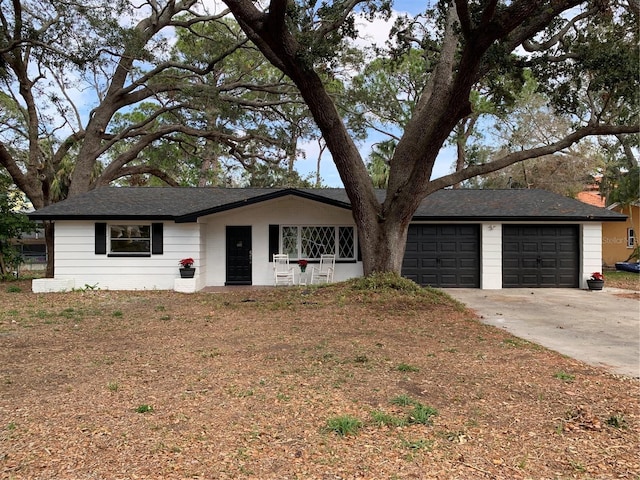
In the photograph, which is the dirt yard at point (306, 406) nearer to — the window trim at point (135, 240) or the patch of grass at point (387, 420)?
the patch of grass at point (387, 420)

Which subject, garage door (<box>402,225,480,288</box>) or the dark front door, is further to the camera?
the dark front door

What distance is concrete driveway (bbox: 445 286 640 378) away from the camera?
5.92m

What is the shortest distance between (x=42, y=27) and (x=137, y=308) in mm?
9877

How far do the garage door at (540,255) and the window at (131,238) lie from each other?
10957 millimetres

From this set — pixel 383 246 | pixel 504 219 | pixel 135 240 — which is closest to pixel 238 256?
pixel 135 240

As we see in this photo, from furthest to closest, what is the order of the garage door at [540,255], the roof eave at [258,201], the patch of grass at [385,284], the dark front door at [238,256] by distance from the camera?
the dark front door at [238,256] < the garage door at [540,255] < the roof eave at [258,201] < the patch of grass at [385,284]

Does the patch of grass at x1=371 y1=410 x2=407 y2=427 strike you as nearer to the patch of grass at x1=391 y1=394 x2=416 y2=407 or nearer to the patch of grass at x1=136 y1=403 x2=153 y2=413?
the patch of grass at x1=391 y1=394 x2=416 y2=407

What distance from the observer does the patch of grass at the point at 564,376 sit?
180 inches

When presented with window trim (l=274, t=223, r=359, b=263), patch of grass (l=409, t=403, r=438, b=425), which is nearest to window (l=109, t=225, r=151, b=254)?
window trim (l=274, t=223, r=359, b=263)

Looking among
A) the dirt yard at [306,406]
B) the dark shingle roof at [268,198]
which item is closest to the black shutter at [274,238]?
the dark shingle roof at [268,198]

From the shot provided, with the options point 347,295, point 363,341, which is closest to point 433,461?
point 363,341

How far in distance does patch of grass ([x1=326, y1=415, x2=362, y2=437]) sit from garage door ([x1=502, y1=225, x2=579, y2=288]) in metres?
11.7

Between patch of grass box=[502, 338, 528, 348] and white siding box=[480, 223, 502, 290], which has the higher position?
white siding box=[480, 223, 502, 290]

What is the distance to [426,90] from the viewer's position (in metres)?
11.1
